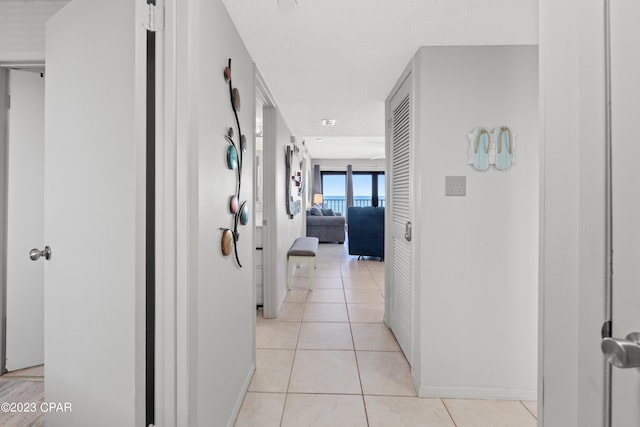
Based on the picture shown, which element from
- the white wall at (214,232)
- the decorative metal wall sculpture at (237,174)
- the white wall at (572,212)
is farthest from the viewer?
the decorative metal wall sculpture at (237,174)

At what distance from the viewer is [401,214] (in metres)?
2.46

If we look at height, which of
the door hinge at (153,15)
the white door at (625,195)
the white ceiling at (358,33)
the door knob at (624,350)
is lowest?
the door knob at (624,350)

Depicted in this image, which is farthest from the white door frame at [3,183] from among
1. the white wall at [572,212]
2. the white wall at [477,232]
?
the white wall at [572,212]

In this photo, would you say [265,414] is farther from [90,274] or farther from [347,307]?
[347,307]

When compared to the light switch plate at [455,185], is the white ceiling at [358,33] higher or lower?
higher

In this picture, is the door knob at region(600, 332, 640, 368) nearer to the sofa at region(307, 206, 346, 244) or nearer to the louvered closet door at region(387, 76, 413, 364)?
the louvered closet door at region(387, 76, 413, 364)

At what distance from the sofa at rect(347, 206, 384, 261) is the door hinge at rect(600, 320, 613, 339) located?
5.08m

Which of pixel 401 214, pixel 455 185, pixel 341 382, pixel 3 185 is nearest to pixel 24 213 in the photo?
pixel 3 185

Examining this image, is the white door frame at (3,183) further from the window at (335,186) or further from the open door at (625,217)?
the window at (335,186)

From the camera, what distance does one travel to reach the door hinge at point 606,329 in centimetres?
58

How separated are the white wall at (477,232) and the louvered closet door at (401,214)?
0.25 m

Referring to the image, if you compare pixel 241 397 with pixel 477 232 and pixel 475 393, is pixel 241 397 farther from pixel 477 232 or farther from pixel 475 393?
pixel 477 232

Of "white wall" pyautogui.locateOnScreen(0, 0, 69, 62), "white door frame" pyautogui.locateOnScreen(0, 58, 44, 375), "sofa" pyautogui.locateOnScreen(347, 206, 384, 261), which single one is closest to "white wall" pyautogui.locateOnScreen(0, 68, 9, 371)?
"white door frame" pyautogui.locateOnScreen(0, 58, 44, 375)

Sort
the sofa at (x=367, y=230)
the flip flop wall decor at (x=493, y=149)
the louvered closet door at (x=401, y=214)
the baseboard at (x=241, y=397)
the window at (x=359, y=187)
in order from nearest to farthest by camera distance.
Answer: the baseboard at (x=241, y=397), the flip flop wall decor at (x=493, y=149), the louvered closet door at (x=401, y=214), the sofa at (x=367, y=230), the window at (x=359, y=187)
